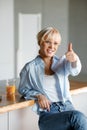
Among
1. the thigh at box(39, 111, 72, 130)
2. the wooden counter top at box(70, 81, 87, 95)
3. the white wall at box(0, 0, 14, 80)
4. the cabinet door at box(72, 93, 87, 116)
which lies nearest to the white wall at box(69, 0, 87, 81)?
the white wall at box(0, 0, 14, 80)

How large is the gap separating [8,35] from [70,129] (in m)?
2.95

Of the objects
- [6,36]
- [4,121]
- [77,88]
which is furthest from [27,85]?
[6,36]

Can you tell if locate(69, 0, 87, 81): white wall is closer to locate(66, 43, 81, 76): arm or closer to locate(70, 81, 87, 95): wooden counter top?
locate(70, 81, 87, 95): wooden counter top

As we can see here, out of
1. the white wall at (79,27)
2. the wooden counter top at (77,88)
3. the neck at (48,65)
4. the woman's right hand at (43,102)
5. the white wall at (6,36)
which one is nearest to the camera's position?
the woman's right hand at (43,102)

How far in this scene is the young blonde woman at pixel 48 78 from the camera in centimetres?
189

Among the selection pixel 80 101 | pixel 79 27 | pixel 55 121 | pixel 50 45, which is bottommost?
pixel 80 101

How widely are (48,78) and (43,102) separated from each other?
15 centimetres

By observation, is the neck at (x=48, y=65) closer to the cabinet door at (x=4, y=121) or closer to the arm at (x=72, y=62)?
the arm at (x=72, y=62)

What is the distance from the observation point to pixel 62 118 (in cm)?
179

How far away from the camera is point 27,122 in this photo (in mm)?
2141

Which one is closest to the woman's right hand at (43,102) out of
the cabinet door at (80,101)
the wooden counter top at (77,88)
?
the wooden counter top at (77,88)

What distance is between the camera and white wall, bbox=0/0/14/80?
4438mm

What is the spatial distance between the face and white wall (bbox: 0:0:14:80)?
2.57 m

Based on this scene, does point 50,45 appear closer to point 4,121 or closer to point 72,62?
point 72,62
